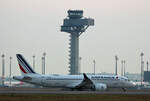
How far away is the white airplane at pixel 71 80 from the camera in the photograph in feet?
334

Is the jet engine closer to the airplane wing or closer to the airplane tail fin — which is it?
the airplane wing

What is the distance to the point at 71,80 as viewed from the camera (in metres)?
104

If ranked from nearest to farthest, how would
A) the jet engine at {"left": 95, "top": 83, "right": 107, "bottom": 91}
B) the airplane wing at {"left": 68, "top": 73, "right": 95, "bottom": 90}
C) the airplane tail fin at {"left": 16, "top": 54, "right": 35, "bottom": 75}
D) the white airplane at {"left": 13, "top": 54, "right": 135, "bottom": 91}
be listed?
the airplane wing at {"left": 68, "top": 73, "right": 95, "bottom": 90} < the jet engine at {"left": 95, "top": 83, "right": 107, "bottom": 91} < the white airplane at {"left": 13, "top": 54, "right": 135, "bottom": 91} < the airplane tail fin at {"left": 16, "top": 54, "right": 35, "bottom": 75}

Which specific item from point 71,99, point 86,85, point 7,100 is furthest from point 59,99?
point 86,85

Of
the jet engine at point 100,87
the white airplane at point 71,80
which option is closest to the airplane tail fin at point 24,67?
the white airplane at point 71,80

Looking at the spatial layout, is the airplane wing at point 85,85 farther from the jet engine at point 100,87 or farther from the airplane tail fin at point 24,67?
the airplane tail fin at point 24,67

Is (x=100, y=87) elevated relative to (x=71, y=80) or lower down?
lower down

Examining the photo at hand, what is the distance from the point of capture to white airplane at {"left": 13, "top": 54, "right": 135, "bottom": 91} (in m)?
102

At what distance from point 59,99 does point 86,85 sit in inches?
1366

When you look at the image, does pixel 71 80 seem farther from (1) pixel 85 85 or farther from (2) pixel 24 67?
(2) pixel 24 67

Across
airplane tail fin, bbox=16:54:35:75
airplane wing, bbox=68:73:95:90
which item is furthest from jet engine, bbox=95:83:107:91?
airplane tail fin, bbox=16:54:35:75

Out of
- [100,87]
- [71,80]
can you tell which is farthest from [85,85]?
[71,80]

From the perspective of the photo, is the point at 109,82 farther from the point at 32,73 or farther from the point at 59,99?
the point at 59,99

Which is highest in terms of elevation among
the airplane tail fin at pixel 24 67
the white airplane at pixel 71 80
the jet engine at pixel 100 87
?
the airplane tail fin at pixel 24 67
